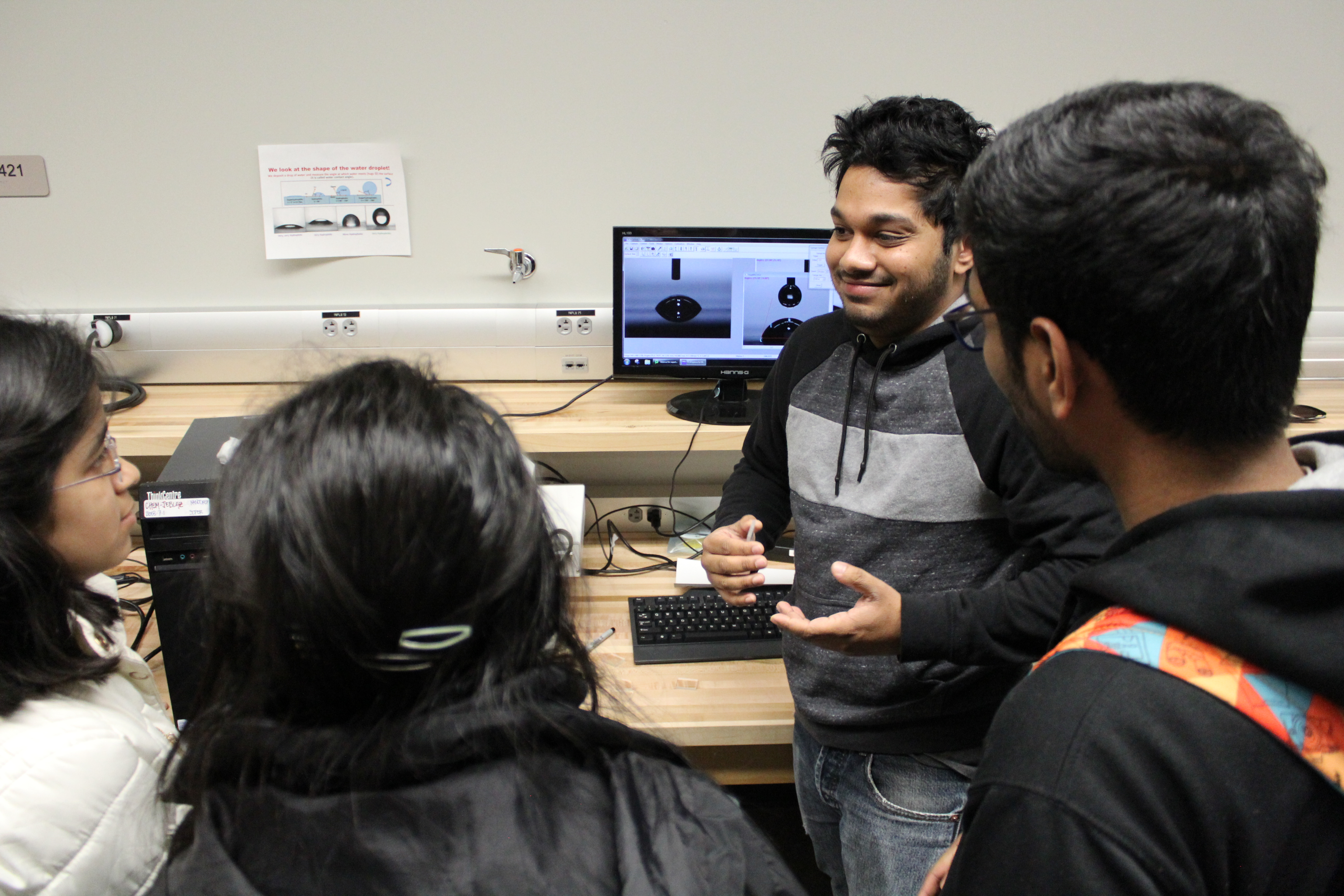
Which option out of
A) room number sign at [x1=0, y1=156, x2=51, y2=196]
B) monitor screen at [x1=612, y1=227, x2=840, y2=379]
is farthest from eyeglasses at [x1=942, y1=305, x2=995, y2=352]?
room number sign at [x1=0, y1=156, x2=51, y2=196]

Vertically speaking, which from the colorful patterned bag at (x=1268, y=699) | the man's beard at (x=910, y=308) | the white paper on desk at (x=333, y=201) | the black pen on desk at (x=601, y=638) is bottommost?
the black pen on desk at (x=601, y=638)

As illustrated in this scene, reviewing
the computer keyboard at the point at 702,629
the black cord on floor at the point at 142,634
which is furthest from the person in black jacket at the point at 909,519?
the black cord on floor at the point at 142,634

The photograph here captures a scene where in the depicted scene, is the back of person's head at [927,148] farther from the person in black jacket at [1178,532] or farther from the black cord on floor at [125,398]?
the black cord on floor at [125,398]

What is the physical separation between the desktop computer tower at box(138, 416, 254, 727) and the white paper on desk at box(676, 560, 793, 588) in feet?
2.69

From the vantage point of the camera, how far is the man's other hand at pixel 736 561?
3.67 ft

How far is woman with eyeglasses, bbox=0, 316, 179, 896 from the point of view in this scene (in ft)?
2.21

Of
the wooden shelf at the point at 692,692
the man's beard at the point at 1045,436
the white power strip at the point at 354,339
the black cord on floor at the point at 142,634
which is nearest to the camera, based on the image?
the man's beard at the point at 1045,436

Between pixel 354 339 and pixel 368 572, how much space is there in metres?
1.41

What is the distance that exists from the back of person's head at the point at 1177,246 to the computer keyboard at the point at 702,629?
36.4 inches

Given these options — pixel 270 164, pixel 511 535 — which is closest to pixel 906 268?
pixel 511 535

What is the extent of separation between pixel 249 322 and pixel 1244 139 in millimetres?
1781

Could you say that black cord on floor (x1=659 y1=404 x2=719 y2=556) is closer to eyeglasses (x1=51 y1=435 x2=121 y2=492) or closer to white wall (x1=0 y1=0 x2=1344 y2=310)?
white wall (x1=0 y1=0 x2=1344 y2=310)

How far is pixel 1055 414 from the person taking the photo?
616 millimetres

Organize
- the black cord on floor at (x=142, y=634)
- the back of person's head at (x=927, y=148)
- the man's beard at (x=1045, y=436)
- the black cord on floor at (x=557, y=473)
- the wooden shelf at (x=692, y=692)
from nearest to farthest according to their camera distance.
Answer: the man's beard at (x=1045, y=436), the back of person's head at (x=927, y=148), the wooden shelf at (x=692, y=692), the black cord on floor at (x=142, y=634), the black cord on floor at (x=557, y=473)
